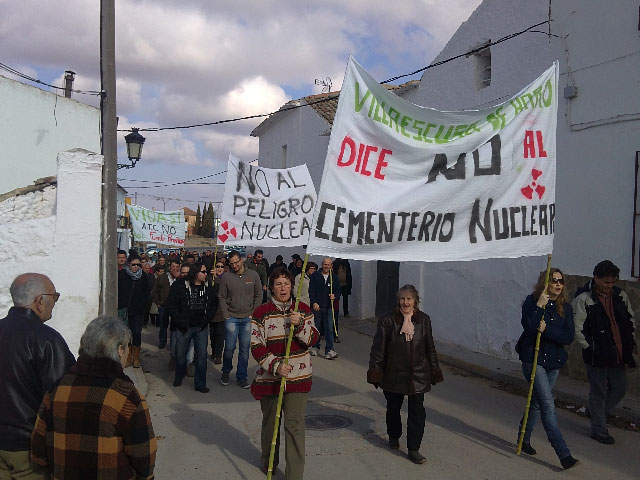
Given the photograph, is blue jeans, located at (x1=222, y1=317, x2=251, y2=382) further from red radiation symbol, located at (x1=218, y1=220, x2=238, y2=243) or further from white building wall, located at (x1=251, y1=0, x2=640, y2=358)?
white building wall, located at (x1=251, y1=0, x2=640, y2=358)

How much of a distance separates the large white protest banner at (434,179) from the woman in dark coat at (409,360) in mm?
893

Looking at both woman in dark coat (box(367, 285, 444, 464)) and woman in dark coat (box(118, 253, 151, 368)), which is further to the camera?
woman in dark coat (box(118, 253, 151, 368))

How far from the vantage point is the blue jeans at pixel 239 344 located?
8734mm

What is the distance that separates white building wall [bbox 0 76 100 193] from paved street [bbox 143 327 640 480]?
12.8 meters

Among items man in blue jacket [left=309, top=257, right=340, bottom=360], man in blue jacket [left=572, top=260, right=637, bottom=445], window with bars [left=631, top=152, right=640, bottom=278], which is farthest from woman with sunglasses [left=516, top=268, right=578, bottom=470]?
man in blue jacket [left=309, top=257, right=340, bottom=360]

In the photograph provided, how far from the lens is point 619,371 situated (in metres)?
6.58

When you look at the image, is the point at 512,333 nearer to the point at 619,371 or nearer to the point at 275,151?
the point at 619,371

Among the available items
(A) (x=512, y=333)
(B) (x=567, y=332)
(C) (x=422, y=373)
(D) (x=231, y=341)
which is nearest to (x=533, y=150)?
(B) (x=567, y=332)

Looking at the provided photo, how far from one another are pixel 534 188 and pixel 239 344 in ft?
15.7

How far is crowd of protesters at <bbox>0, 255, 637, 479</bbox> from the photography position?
2.88 meters

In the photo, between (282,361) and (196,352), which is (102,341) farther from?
(196,352)

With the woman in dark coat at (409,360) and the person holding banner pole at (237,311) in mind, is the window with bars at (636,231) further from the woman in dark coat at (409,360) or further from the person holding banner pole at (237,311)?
the person holding banner pole at (237,311)

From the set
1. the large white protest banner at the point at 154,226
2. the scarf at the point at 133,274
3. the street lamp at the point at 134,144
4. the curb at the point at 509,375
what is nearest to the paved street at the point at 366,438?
the curb at the point at 509,375

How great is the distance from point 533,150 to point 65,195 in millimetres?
5543
